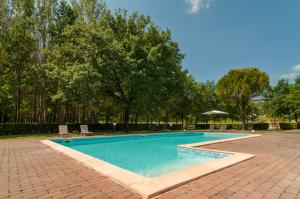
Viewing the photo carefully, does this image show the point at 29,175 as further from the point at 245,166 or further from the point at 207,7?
the point at 207,7

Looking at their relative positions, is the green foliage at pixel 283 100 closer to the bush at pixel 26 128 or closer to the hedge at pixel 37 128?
the hedge at pixel 37 128

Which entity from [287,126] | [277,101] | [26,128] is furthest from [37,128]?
[287,126]

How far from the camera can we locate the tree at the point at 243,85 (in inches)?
925

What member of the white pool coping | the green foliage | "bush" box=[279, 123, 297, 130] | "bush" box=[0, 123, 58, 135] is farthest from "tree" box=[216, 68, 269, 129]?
the white pool coping

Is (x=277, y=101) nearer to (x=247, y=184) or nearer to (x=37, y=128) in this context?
(x=247, y=184)

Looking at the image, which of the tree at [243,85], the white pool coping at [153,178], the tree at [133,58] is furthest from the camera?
the tree at [243,85]

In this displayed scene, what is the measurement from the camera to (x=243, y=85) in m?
23.6

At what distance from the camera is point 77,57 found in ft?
62.8

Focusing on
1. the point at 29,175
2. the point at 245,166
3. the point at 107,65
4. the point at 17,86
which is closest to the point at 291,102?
the point at 107,65

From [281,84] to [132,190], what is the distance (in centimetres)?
3292

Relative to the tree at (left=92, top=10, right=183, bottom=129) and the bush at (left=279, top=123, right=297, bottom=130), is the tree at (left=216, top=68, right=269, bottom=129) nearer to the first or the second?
the bush at (left=279, top=123, right=297, bottom=130)

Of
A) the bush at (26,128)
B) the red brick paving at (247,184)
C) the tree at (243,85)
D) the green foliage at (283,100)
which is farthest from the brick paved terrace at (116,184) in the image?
the green foliage at (283,100)

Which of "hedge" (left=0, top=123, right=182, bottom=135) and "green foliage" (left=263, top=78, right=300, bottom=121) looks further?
"green foliage" (left=263, top=78, right=300, bottom=121)

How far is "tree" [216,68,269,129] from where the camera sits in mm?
23484
